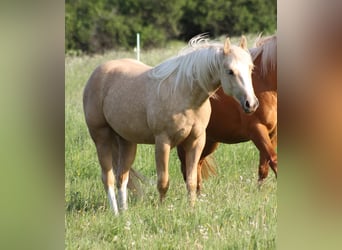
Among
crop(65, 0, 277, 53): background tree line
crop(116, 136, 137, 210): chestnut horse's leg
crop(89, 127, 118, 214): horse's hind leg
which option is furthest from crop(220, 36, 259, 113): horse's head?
crop(65, 0, 277, 53): background tree line

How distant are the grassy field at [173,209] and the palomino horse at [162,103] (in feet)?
0.32

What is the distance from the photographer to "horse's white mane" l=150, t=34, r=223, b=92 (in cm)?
299

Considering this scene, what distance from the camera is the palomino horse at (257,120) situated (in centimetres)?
324

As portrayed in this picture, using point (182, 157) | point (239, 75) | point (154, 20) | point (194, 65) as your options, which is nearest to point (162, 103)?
point (194, 65)

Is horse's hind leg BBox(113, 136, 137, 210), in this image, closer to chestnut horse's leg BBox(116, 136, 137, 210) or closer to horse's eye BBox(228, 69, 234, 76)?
chestnut horse's leg BBox(116, 136, 137, 210)

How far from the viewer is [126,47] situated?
28.0 feet

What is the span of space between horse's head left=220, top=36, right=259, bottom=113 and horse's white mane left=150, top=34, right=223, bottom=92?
8 cm

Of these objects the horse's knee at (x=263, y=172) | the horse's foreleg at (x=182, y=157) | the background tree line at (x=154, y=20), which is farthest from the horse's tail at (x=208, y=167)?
the background tree line at (x=154, y=20)

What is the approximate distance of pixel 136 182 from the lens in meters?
3.56

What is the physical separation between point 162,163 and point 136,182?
1.35 feet

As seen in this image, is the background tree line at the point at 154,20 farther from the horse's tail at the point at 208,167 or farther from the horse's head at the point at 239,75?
the horse's head at the point at 239,75

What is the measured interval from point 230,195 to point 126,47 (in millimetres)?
5641

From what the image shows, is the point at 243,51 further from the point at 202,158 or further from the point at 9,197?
the point at 9,197

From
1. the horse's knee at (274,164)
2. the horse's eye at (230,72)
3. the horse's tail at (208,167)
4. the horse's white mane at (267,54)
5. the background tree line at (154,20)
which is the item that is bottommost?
the horse's tail at (208,167)
